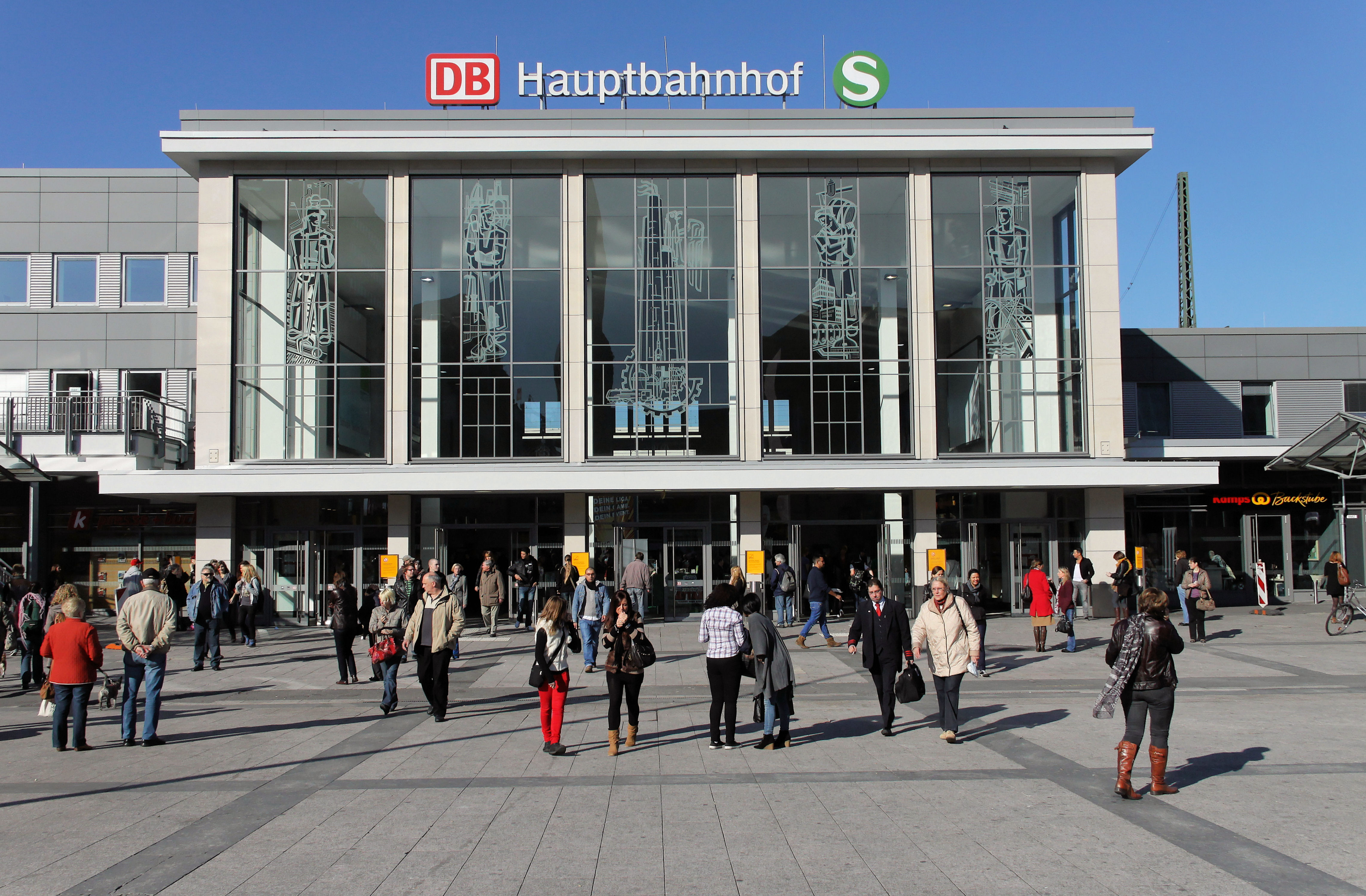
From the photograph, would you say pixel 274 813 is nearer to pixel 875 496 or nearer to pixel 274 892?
pixel 274 892

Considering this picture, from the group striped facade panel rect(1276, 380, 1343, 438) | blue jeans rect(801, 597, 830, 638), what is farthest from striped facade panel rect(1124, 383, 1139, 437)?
blue jeans rect(801, 597, 830, 638)

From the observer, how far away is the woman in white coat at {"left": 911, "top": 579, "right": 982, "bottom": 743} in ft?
33.8

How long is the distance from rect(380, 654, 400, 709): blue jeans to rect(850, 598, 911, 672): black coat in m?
5.65

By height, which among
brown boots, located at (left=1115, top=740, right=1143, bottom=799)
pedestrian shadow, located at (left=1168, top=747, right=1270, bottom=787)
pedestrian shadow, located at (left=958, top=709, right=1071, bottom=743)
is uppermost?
brown boots, located at (left=1115, top=740, right=1143, bottom=799)

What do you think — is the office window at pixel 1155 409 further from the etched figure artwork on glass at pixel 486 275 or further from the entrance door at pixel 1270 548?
the etched figure artwork on glass at pixel 486 275

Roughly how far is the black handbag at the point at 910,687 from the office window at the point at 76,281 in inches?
1096

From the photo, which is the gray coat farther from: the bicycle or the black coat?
the bicycle

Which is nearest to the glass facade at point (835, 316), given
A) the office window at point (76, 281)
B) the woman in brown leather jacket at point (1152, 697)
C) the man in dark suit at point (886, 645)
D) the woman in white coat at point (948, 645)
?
the man in dark suit at point (886, 645)

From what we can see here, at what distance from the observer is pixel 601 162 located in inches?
1022

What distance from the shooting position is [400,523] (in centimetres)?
2558

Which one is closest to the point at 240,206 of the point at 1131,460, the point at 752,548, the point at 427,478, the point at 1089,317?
the point at 427,478

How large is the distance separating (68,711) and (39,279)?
2357 cm

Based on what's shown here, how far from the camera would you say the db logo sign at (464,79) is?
2612 centimetres

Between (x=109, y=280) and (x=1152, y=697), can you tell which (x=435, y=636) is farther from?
(x=109, y=280)
